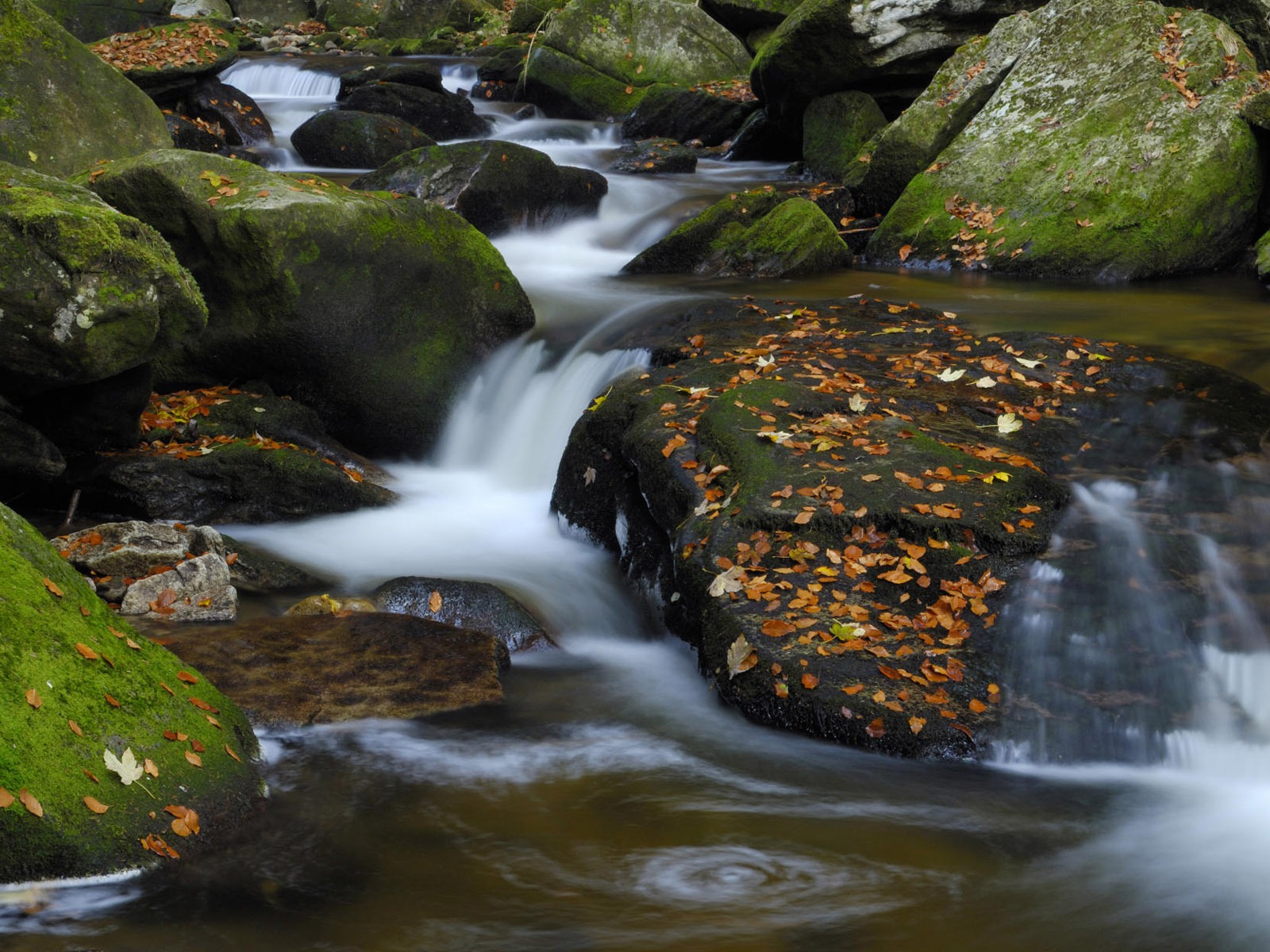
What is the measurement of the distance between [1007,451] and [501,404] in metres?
4.26

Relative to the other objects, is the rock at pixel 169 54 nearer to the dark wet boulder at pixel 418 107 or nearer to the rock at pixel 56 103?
the dark wet boulder at pixel 418 107

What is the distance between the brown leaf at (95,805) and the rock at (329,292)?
422 cm

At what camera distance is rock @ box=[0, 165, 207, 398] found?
560cm

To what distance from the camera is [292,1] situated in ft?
102

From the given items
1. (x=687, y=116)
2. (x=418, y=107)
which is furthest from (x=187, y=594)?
(x=687, y=116)

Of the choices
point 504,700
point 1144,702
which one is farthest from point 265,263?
point 1144,702

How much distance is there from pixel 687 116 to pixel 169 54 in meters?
7.92

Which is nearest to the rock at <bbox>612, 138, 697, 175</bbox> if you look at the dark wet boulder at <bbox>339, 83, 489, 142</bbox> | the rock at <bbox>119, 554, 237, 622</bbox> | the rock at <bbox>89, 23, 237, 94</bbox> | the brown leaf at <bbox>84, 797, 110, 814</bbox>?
the dark wet boulder at <bbox>339, 83, 489, 142</bbox>

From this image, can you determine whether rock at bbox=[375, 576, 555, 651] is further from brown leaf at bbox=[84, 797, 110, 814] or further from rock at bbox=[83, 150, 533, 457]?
brown leaf at bbox=[84, 797, 110, 814]

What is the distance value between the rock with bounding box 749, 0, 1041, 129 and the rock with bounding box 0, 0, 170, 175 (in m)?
8.30

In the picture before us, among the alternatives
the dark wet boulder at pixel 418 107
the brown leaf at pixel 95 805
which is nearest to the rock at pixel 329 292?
the brown leaf at pixel 95 805

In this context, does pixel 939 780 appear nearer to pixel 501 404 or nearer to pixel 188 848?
pixel 188 848

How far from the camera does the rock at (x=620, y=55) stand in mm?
19422

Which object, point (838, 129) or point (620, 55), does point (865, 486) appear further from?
point (620, 55)
